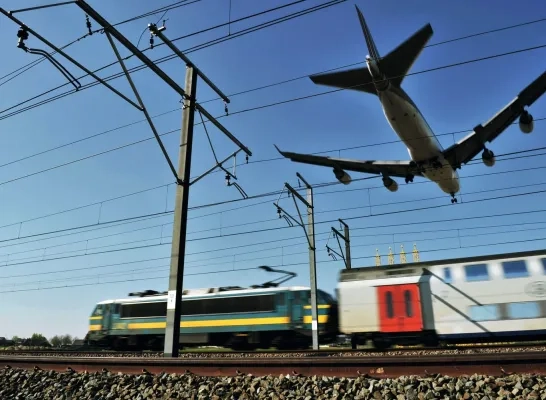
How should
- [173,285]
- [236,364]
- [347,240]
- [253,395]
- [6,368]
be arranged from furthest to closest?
[347,240] < [173,285] < [6,368] < [236,364] < [253,395]

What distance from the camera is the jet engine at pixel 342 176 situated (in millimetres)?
17581

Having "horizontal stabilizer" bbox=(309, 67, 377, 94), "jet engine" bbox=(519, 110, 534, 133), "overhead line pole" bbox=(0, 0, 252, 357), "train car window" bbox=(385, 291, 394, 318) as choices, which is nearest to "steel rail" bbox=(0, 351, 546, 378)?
"overhead line pole" bbox=(0, 0, 252, 357)

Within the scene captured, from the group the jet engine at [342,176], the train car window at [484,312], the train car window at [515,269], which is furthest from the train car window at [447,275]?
the jet engine at [342,176]

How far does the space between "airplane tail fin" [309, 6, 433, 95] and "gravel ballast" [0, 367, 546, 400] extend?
1038 centimetres

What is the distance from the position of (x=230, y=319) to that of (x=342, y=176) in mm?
9266

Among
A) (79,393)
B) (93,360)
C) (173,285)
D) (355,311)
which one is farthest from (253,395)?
(355,311)

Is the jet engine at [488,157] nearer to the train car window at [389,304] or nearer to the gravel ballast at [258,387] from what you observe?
the train car window at [389,304]

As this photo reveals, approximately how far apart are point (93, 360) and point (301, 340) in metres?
13.4

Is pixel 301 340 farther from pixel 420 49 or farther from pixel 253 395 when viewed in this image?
pixel 253 395

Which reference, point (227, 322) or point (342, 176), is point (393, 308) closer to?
point (342, 176)

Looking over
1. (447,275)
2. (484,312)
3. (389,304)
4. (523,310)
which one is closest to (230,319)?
(389,304)

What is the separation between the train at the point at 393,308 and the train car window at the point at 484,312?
0.10 ft

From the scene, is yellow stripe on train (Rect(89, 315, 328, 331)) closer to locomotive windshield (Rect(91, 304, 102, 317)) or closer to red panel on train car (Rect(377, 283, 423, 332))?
locomotive windshield (Rect(91, 304, 102, 317))

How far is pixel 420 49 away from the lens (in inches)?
559
